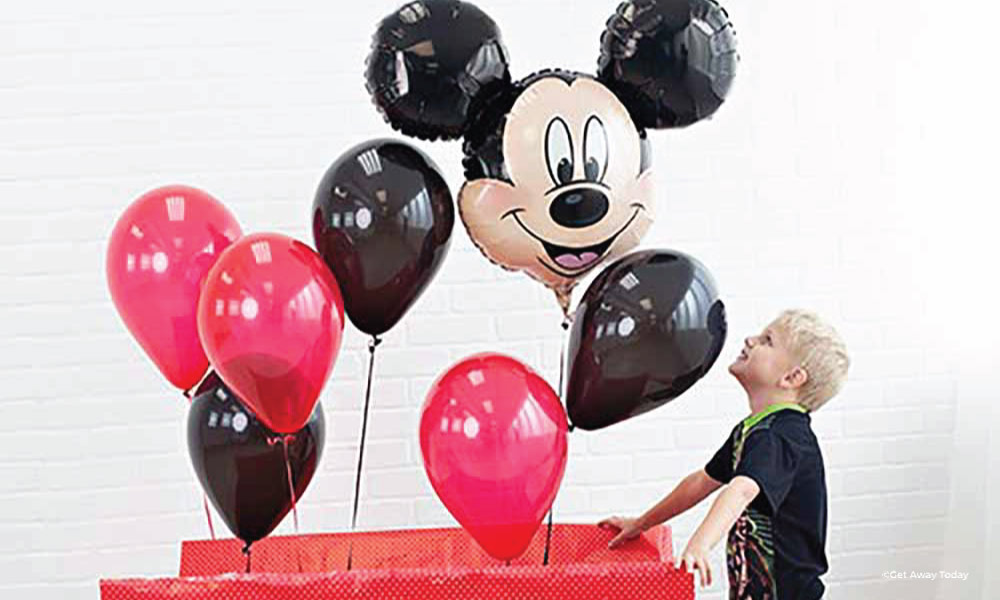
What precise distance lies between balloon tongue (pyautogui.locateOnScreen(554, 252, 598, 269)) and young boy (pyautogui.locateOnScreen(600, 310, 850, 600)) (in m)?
0.45

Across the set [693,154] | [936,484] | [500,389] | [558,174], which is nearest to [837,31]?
[693,154]

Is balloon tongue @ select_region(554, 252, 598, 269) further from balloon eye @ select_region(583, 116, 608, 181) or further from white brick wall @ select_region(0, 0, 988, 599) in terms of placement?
white brick wall @ select_region(0, 0, 988, 599)

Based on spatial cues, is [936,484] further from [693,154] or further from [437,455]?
[437,455]

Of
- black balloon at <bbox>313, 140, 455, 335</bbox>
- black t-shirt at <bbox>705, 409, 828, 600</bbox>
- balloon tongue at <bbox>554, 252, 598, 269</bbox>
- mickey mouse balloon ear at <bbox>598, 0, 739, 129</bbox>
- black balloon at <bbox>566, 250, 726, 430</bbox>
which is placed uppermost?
mickey mouse balloon ear at <bbox>598, 0, 739, 129</bbox>

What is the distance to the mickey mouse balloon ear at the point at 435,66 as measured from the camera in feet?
6.55

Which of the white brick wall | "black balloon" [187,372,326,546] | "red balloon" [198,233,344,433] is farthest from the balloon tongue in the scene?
the white brick wall

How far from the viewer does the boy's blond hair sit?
2463 millimetres

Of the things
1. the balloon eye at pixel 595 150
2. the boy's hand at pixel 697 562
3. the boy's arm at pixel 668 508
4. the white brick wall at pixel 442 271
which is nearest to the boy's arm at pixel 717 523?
the boy's hand at pixel 697 562

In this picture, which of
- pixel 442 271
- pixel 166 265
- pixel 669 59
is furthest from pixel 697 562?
pixel 442 271

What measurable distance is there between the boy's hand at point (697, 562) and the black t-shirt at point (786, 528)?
40 centimetres

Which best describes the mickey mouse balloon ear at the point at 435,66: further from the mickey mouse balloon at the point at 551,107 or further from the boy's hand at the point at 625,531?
the boy's hand at the point at 625,531

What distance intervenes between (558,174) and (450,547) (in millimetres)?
704

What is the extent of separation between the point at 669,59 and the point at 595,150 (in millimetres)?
154

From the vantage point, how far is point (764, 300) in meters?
2.99
